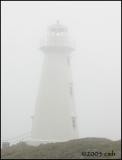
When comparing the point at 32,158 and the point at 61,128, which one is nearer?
the point at 32,158

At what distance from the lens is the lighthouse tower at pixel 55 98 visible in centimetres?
2470

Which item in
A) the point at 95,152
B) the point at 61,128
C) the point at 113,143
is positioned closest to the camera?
the point at 95,152

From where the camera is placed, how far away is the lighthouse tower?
81.0 ft

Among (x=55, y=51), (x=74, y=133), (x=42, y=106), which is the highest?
(x=55, y=51)

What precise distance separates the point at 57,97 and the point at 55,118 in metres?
1.24

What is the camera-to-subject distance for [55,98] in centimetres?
2519

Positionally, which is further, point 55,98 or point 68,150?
point 55,98

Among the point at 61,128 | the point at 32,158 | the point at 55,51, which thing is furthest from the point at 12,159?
the point at 55,51

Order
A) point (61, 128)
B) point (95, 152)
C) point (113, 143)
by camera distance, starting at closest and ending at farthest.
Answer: point (95, 152) → point (113, 143) → point (61, 128)

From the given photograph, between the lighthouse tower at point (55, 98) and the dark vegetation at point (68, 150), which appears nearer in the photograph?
the dark vegetation at point (68, 150)

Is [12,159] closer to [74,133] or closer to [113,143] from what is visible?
[113,143]

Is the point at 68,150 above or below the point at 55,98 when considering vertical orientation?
below

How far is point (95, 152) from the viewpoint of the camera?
43.7ft

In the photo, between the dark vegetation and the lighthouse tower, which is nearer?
the dark vegetation
